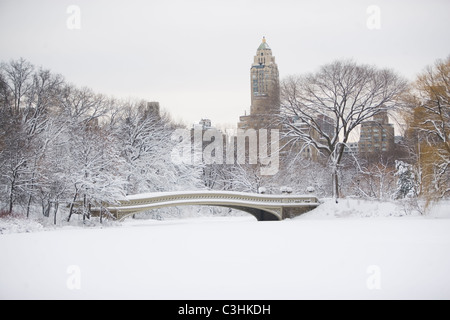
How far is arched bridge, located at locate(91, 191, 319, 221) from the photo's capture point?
1130 inches

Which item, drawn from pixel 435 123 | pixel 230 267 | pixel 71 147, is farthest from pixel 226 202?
pixel 230 267

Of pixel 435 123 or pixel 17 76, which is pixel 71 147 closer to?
pixel 17 76

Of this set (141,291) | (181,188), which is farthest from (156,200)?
(141,291)

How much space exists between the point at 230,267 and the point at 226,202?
20321 mm

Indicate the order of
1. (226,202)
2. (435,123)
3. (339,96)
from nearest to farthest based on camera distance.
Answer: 1. (435,123)
2. (226,202)
3. (339,96)

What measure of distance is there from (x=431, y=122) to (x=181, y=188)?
19.6 meters

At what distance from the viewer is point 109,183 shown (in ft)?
90.4

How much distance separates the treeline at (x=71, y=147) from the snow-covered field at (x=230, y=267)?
298 inches

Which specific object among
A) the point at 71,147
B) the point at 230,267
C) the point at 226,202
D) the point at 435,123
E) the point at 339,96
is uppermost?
the point at 339,96

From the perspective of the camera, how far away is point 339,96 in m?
34.9

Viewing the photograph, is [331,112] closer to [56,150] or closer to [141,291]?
[56,150]

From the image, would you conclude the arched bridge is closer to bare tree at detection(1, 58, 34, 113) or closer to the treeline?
the treeline

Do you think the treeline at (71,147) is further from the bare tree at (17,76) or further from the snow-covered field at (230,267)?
the snow-covered field at (230,267)

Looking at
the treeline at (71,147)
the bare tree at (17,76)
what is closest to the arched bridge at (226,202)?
the treeline at (71,147)
